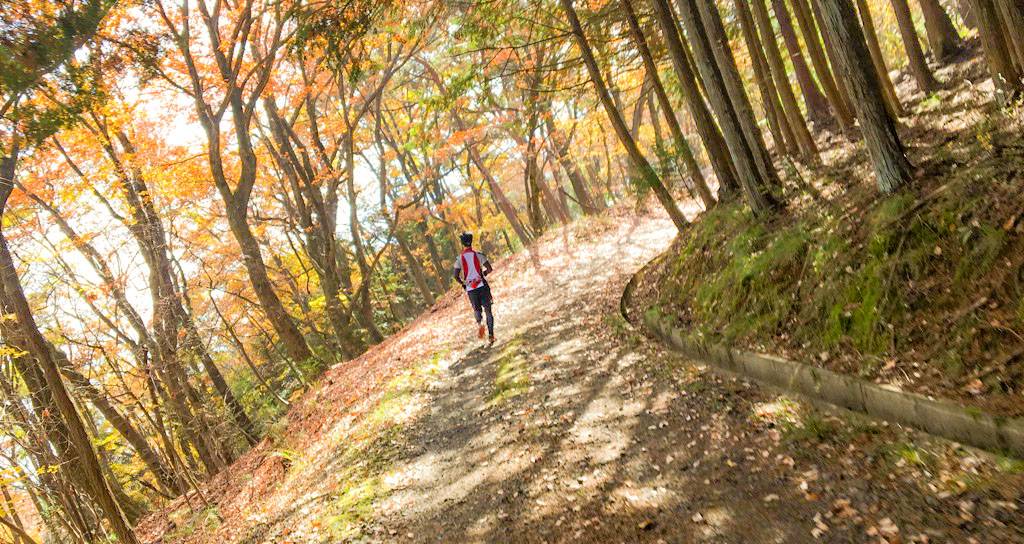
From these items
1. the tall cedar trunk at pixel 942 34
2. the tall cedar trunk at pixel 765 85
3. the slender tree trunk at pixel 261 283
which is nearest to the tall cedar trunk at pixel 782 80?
the tall cedar trunk at pixel 765 85

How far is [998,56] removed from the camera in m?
6.49

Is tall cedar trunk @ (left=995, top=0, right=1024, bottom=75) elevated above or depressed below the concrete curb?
above

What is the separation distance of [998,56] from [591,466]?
20.2 feet

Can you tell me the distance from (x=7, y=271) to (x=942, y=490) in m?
9.28

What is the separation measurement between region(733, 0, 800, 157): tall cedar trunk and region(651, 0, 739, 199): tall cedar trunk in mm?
1290

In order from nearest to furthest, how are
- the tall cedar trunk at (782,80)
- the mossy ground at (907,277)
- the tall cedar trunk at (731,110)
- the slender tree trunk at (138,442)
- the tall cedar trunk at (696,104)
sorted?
the mossy ground at (907,277)
the tall cedar trunk at (731,110)
the tall cedar trunk at (696,104)
the tall cedar trunk at (782,80)
the slender tree trunk at (138,442)

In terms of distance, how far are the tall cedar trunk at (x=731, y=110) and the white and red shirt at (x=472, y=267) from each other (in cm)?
453

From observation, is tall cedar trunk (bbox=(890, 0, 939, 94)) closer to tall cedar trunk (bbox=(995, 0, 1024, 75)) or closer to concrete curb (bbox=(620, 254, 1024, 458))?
tall cedar trunk (bbox=(995, 0, 1024, 75))

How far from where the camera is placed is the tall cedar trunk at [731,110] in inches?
298

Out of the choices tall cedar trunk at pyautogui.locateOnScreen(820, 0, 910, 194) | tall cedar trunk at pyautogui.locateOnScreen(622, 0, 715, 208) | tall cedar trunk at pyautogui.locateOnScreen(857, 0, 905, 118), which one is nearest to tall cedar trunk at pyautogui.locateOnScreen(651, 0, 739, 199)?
tall cedar trunk at pyautogui.locateOnScreen(622, 0, 715, 208)

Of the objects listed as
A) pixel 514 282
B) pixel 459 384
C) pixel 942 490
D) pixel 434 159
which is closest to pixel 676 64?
pixel 459 384

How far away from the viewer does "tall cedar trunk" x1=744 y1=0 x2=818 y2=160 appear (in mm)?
8961

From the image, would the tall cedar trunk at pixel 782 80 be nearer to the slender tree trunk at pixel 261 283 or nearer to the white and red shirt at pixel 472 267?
the white and red shirt at pixel 472 267

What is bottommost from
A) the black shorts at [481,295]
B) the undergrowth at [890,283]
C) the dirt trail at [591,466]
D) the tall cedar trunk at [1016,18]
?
the dirt trail at [591,466]
